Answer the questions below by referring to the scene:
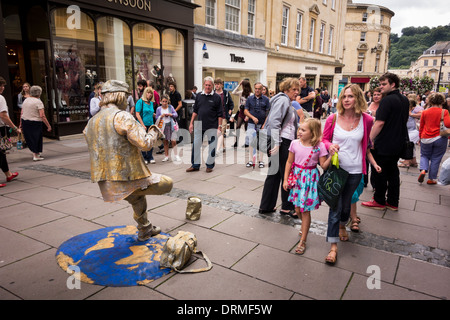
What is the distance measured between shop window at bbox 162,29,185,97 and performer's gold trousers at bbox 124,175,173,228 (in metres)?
10.7

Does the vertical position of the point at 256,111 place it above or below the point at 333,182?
above

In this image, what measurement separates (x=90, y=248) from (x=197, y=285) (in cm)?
140

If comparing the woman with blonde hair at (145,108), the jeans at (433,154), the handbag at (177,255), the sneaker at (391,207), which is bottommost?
the sneaker at (391,207)

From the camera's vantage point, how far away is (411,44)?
11862cm

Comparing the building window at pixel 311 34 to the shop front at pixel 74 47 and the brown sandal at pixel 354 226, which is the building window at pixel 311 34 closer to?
the shop front at pixel 74 47

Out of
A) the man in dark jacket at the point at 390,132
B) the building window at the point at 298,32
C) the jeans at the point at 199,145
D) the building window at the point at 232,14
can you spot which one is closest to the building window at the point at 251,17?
the building window at the point at 232,14

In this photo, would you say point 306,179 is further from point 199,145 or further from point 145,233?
point 199,145

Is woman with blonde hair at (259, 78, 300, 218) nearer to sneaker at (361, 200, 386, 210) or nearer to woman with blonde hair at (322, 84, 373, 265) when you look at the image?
woman with blonde hair at (322, 84, 373, 265)

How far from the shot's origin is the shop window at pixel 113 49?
11.3 m

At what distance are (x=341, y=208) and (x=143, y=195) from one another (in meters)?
2.14

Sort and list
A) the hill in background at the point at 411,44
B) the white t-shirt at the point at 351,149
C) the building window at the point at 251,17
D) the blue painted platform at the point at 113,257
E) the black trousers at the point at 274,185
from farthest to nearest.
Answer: the hill in background at the point at 411,44 → the building window at the point at 251,17 → the black trousers at the point at 274,185 → the white t-shirt at the point at 351,149 → the blue painted platform at the point at 113,257

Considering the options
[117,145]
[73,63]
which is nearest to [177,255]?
[117,145]

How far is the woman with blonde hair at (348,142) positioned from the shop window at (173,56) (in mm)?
11022
